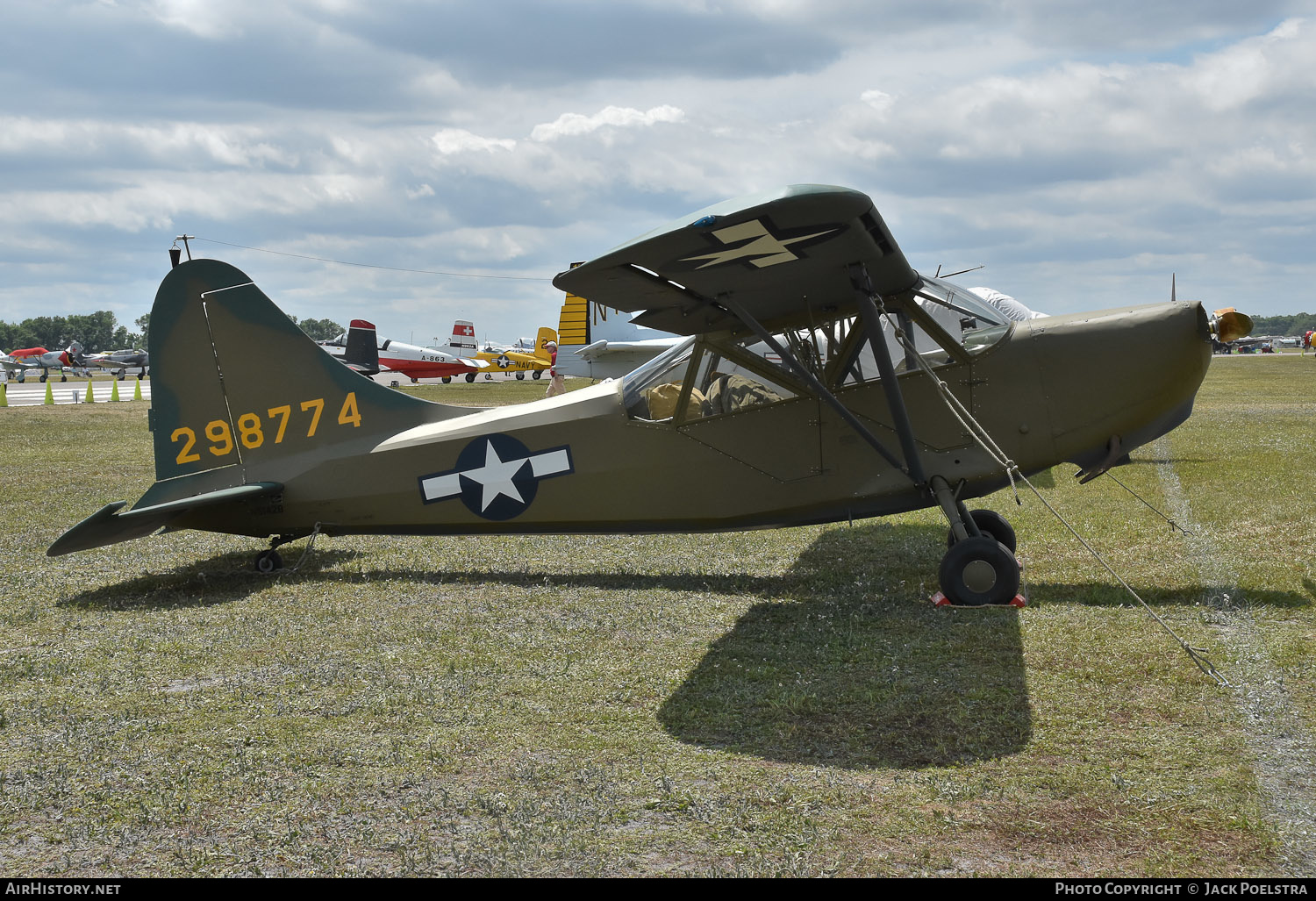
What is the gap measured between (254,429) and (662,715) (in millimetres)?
5032

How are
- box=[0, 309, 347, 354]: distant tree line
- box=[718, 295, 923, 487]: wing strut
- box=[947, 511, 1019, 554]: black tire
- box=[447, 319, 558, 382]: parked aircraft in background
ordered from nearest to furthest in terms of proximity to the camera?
box=[718, 295, 923, 487]: wing strut < box=[947, 511, 1019, 554]: black tire < box=[447, 319, 558, 382]: parked aircraft in background < box=[0, 309, 347, 354]: distant tree line

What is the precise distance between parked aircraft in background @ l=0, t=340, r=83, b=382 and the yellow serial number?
6008 centimetres

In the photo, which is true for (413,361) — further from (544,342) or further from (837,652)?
(837,652)

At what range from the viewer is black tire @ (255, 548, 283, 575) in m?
8.09

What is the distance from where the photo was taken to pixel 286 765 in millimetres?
4152

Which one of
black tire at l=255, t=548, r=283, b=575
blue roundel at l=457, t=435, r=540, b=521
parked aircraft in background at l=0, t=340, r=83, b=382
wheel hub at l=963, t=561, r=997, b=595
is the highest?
parked aircraft in background at l=0, t=340, r=83, b=382

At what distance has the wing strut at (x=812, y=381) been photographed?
650 cm

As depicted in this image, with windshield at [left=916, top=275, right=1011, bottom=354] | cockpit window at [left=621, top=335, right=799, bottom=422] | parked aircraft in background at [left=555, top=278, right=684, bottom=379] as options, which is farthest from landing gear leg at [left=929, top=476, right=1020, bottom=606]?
parked aircraft in background at [left=555, top=278, right=684, bottom=379]

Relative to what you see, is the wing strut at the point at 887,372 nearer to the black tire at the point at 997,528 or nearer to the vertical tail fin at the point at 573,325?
the black tire at the point at 997,528

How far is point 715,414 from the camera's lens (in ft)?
24.5

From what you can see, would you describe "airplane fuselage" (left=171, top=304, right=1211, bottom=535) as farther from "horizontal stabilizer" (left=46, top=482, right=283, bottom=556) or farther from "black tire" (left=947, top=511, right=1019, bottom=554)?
"black tire" (left=947, top=511, right=1019, bottom=554)

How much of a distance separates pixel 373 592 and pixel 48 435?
1887cm

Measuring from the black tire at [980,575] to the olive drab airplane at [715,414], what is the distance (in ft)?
0.04
